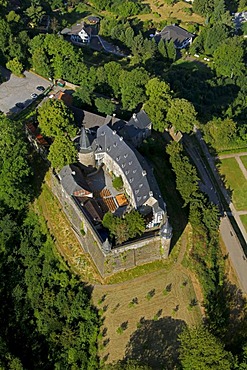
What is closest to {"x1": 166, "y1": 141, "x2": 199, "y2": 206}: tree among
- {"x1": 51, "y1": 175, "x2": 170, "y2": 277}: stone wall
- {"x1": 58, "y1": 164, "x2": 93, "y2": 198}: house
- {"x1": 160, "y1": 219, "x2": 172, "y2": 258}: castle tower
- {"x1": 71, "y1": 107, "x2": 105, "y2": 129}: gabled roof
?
{"x1": 160, "y1": 219, "x2": 172, "y2": 258}: castle tower

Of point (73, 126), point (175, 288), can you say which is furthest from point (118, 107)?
point (175, 288)

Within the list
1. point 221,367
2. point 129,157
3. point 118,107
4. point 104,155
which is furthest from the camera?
point 118,107

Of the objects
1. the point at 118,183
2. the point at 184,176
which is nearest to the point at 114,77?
the point at 118,183

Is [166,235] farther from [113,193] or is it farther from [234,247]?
[234,247]

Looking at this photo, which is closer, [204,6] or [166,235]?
[166,235]

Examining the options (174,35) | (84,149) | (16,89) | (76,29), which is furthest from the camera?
(174,35)

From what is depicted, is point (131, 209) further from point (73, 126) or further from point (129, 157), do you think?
point (73, 126)

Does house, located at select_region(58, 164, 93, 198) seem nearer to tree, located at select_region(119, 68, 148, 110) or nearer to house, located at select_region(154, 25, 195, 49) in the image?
tree, located at select_region(119, 68, 148, 110)
